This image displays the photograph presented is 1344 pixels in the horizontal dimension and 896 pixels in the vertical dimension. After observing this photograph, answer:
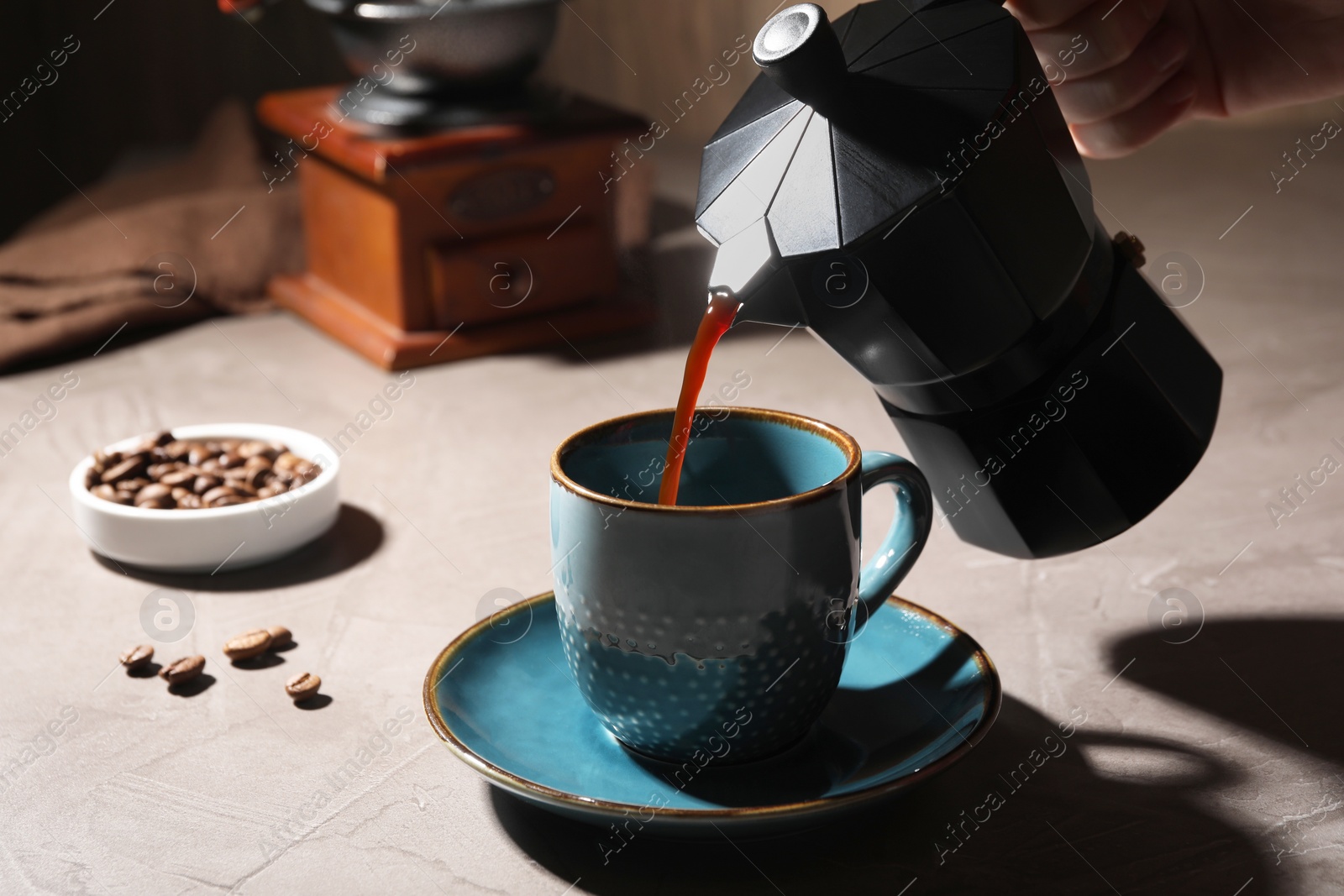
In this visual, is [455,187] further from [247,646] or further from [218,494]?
[247,646]

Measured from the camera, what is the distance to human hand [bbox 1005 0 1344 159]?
79cm

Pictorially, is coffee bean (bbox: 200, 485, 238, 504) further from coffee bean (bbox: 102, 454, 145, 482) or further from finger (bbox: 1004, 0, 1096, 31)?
finger (bbox: 1004, 0, 1096, 31)

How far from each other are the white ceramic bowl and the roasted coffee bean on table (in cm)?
2

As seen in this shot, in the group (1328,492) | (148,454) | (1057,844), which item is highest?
(148,454)

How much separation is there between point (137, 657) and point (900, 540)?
42cm

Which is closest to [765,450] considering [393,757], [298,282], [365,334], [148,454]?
[393,757]

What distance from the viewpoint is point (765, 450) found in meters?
0.61

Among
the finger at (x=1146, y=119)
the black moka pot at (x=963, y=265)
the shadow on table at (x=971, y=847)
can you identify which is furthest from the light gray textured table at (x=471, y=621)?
the finger at (x=1146, y=119)

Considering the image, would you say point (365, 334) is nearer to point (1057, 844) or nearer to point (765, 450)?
point (765, 450)

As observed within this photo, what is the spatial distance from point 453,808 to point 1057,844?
26 cm

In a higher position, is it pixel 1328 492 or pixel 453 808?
pixel 453 808

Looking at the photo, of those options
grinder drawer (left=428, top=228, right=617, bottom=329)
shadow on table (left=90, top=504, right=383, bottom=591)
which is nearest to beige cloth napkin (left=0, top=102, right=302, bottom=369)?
grinder drawer (left=428, top=228, right=617, bottom=329)

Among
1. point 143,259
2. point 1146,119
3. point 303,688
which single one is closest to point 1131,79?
point 1146,119

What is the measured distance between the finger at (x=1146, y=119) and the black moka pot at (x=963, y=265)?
0.84 feet
